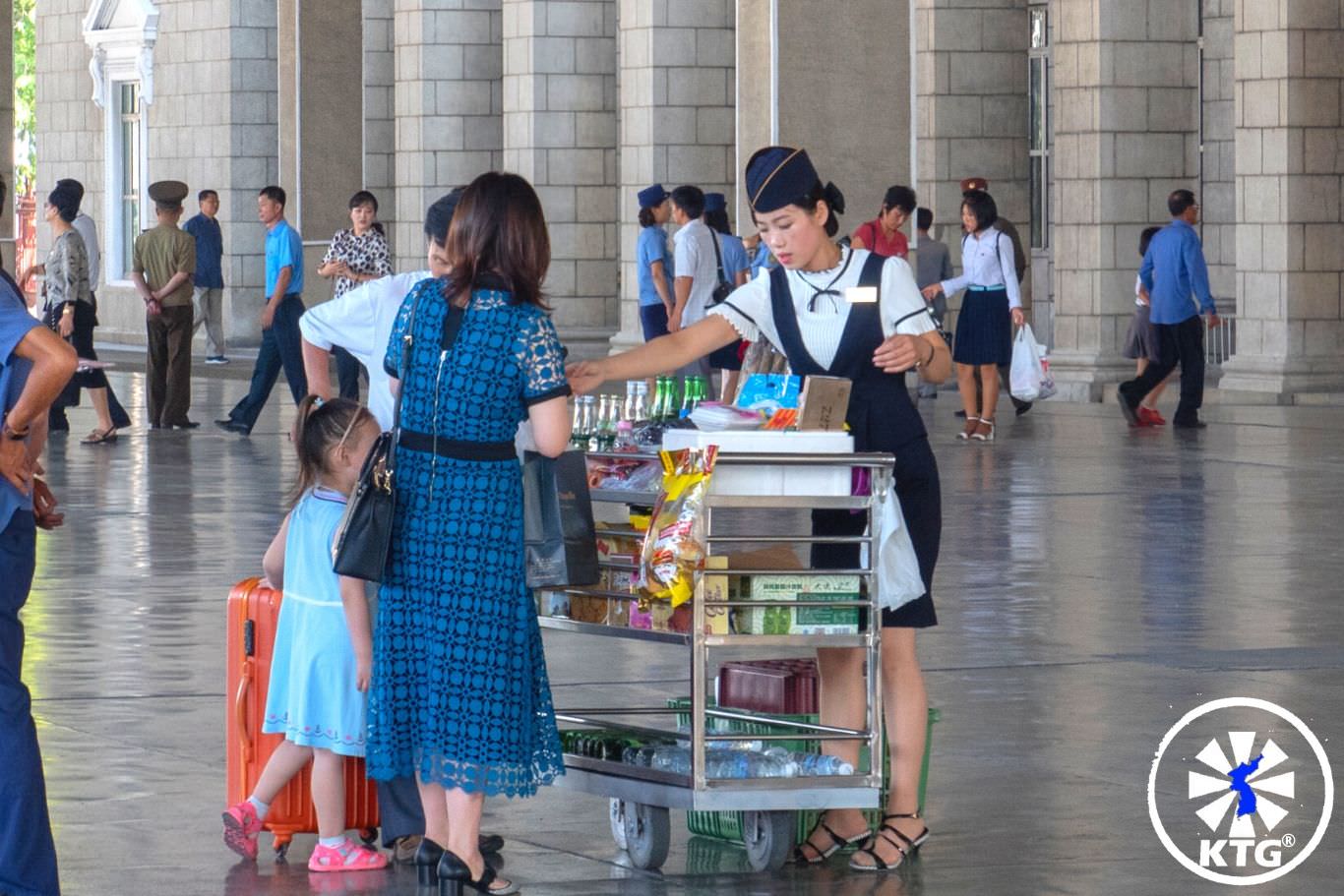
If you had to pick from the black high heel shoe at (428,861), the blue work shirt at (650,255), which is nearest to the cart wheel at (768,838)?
the black high heel shoe at (428,861)

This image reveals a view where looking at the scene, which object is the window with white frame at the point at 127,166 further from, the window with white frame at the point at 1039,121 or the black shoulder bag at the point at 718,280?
the black shoulder bag at the point at 718,280

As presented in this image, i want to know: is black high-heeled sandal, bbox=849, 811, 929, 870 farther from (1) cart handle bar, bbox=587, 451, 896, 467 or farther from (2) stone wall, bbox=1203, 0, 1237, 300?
(2) stone wall, bbox=1203, 0, 1237, 300

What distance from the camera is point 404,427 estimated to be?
7.05 m

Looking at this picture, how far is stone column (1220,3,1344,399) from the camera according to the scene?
24.1m

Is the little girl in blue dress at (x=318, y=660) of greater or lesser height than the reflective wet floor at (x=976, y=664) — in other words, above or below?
above

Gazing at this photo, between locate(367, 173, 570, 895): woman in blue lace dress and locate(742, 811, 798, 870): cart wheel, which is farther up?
locate(367, 173, 570, 895): woman in blue lace dress

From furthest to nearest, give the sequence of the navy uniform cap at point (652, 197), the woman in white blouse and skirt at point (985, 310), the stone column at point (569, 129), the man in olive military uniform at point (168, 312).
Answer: the stone column at point (569, 129) < the navy uniform cap at point (652, 197) < the man in olive military uniform at point (168, 312) < the woman in white blouse and skirt at point (985, 310)

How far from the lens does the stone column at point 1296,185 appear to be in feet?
79.0

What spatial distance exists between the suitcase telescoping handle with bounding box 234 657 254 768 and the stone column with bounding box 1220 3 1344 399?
17.6m

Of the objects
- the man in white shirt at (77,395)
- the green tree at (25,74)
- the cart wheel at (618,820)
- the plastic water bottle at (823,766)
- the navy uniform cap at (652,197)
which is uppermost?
the green tree at (25,74)

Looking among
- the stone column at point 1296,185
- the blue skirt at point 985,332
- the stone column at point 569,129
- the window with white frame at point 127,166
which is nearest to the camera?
the blue skirt at point 985,332

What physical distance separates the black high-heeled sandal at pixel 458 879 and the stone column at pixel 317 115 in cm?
3070

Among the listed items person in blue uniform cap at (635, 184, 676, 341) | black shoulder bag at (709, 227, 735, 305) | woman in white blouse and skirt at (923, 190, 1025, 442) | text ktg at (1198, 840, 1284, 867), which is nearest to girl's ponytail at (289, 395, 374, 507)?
text ktg at (1198, 840, 1284, 867)

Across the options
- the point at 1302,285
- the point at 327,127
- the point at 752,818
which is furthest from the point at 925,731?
the point at 327,127
